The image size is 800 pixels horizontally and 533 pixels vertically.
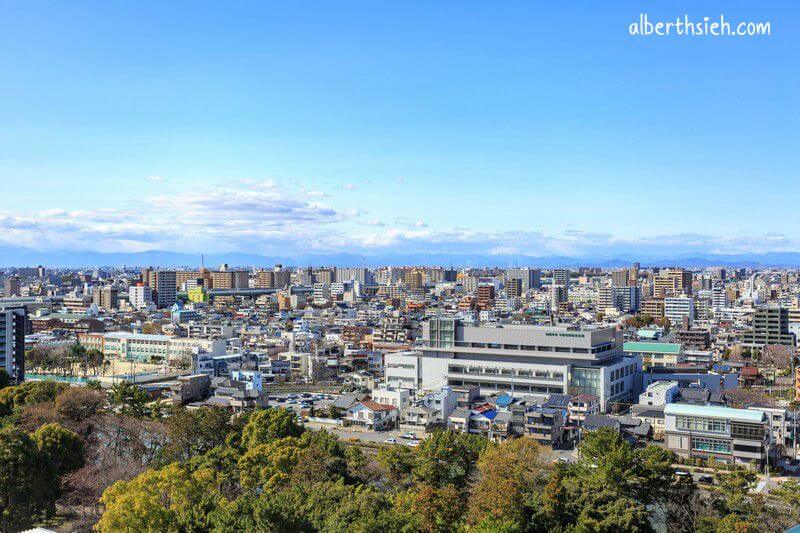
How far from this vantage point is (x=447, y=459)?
44.1 ft

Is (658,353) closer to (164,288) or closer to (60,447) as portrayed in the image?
(60,447)

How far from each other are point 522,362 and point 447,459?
34.8 feet

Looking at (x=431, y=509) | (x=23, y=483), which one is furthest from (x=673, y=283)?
(x=23, y=483)

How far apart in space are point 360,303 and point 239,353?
31.0m

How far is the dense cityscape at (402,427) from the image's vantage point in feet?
35.3

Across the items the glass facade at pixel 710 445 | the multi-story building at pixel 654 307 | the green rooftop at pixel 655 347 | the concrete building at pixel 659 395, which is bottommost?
the glass facade at pixel 710 445

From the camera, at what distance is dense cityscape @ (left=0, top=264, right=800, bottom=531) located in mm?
10766

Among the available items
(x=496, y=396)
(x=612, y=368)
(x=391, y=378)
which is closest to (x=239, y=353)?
(x=391, y=378)

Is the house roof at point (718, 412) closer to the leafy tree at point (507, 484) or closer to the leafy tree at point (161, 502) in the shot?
the leafy tree at point (507, 484)

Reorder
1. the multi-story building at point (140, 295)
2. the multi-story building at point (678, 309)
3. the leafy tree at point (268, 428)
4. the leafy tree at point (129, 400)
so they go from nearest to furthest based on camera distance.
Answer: the leafy tree at point (268, 428), the leafy tree at point (129, 400), the multi-story building at point (678, 309), the multi-story building at point (140, 295)

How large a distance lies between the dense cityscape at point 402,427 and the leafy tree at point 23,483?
36 millimetres

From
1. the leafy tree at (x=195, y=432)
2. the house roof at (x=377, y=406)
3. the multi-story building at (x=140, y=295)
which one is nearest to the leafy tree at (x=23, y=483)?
the leafy tree at (x=195, y=432)

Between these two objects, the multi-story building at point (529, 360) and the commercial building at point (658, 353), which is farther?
the commercial building at point (658, 353)

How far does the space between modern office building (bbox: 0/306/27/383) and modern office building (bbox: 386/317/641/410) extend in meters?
13.2
